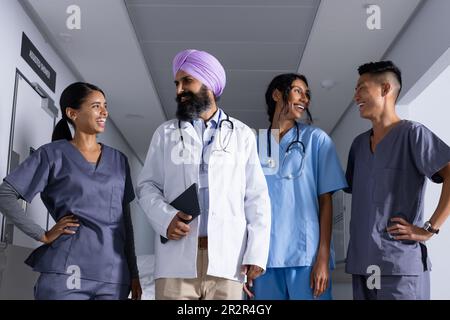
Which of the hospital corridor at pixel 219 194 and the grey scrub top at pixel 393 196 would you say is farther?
the grey scrub top at pixel 393 196

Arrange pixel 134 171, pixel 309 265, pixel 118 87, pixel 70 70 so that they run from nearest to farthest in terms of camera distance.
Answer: pixel 309 265
pixel 70 70
pixel 118 87
pixel 134 171

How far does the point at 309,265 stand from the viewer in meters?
1.98

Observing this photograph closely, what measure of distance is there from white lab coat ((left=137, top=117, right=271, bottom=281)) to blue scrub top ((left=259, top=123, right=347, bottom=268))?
0.23 m

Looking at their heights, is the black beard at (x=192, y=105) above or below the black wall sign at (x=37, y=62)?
below

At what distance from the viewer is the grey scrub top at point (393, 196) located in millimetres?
1890

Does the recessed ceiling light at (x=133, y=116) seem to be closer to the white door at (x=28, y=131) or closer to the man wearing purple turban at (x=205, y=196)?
the white door at (x=28, y=131)

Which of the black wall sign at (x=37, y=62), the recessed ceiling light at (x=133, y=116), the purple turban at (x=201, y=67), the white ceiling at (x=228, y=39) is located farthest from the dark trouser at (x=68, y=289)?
the recessed ceiling light at (x=133, y=116)

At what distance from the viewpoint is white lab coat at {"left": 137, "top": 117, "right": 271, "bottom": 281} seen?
5.68 ft

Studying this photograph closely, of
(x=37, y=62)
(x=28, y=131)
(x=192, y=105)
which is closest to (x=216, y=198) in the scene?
(x=192, y=105)

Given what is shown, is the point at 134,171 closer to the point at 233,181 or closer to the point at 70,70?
the point at 70,70

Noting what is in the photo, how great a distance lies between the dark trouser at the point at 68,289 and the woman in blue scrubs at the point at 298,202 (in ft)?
1.61

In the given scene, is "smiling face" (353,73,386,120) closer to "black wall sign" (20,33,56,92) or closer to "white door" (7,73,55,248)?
"white door" (7,73,55,248)
